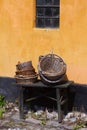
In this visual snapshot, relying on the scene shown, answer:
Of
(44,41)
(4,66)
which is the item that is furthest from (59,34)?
(4,66)

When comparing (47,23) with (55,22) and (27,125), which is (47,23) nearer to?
(55,22)

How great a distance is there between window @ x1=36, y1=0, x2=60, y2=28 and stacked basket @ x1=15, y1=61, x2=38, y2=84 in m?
0.93

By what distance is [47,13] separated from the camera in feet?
29.5

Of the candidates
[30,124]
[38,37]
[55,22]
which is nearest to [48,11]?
[55,22]

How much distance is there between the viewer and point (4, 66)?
376 inches

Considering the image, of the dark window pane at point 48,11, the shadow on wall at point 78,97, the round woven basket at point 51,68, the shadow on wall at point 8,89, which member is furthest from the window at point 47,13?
the shadow on wall at point 8,89

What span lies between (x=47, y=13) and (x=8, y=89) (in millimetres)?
1987

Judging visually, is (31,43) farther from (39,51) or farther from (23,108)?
(23,108)

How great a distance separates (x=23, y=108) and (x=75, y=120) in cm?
116

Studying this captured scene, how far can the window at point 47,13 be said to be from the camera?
8883 millimetres

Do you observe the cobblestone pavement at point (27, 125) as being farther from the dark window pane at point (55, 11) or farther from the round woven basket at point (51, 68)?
the dark window pane at point (55, 11)

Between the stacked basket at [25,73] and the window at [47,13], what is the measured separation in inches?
36.7

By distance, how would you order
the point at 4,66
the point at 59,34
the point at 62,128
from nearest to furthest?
the point at 62,128 < the point at 59,34 < the point at 4,66

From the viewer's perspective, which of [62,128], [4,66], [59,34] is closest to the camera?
[62,128]
